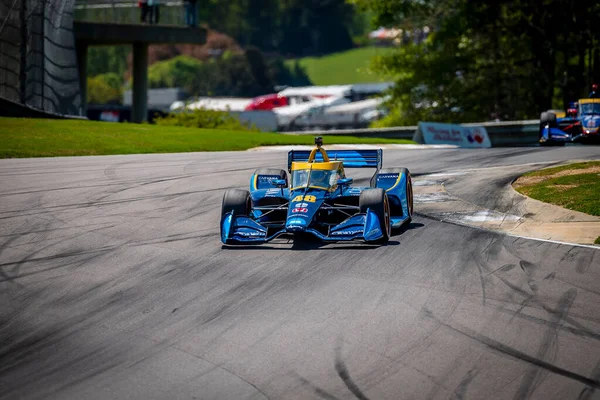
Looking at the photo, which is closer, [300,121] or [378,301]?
[378,301]

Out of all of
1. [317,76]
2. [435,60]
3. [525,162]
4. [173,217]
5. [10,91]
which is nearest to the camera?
[173,217]

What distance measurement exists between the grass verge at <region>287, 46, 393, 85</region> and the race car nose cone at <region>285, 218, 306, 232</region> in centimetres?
11686

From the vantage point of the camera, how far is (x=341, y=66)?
14450cm

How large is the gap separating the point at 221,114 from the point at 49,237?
29746mm

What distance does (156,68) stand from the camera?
120 meters

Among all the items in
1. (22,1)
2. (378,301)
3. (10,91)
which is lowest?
(378,301)

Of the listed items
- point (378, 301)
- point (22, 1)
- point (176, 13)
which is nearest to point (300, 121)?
point (176, 13)

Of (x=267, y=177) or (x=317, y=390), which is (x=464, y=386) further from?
(x=267, y=177)

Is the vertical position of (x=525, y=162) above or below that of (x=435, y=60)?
below

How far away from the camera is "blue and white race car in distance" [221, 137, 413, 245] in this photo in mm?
13422

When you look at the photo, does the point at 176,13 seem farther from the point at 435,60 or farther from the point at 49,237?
the point at 49,237

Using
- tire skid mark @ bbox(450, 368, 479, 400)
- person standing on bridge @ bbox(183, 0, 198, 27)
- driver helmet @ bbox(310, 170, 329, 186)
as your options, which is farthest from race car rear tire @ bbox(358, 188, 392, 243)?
person standing on bridge @ bbox(183, 0, 198, 27)

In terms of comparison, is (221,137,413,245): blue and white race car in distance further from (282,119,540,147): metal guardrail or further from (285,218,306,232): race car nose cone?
(282,119,540,147): metal guardrail

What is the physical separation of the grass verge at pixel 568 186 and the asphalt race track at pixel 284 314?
115 inches
